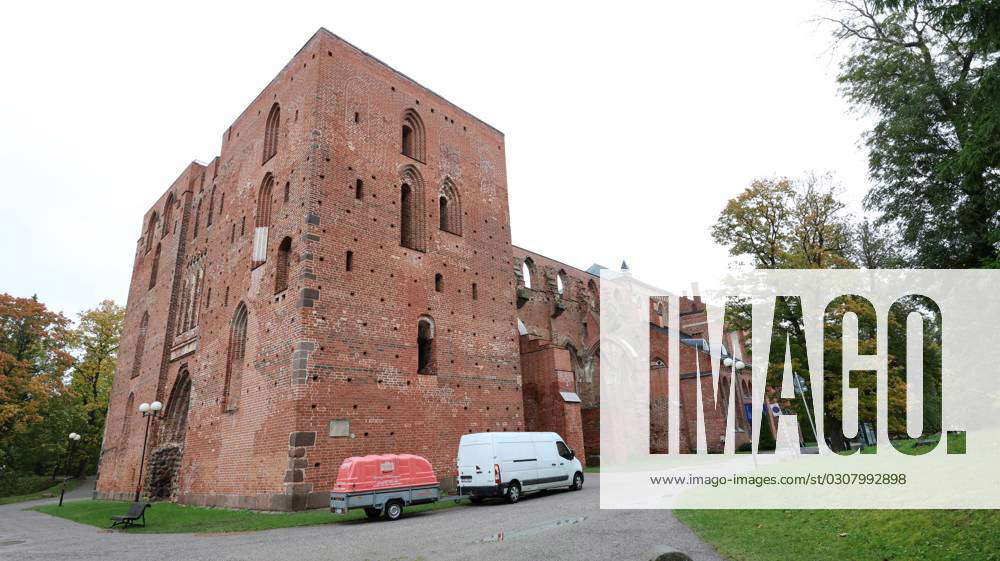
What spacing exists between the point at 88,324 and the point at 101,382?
4.25m

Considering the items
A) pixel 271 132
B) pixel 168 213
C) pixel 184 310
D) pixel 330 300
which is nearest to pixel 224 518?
pixel 330 300

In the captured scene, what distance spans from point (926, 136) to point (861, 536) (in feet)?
39.6

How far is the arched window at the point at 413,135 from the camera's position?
69.4 ft

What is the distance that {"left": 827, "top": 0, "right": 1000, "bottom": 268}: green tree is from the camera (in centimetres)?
1243

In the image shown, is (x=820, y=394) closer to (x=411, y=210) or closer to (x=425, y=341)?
(x=425, y=341)

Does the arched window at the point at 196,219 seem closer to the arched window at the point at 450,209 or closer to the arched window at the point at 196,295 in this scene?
the arched window at the point at 196,295

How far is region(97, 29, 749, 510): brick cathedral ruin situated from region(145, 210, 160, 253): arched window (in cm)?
516

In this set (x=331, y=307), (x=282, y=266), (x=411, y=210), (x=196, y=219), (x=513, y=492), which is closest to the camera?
(x=513, y=492)

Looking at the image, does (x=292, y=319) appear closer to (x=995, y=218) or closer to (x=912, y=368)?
(x=995, y=218)

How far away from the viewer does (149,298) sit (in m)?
28.6

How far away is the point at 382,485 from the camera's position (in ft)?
41.1

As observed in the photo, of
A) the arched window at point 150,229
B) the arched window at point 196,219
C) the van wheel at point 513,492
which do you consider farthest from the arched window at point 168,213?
the van wheel at point 513,492

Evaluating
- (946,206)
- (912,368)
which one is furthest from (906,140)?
(912,368)

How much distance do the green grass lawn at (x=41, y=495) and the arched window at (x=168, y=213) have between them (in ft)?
51.9
